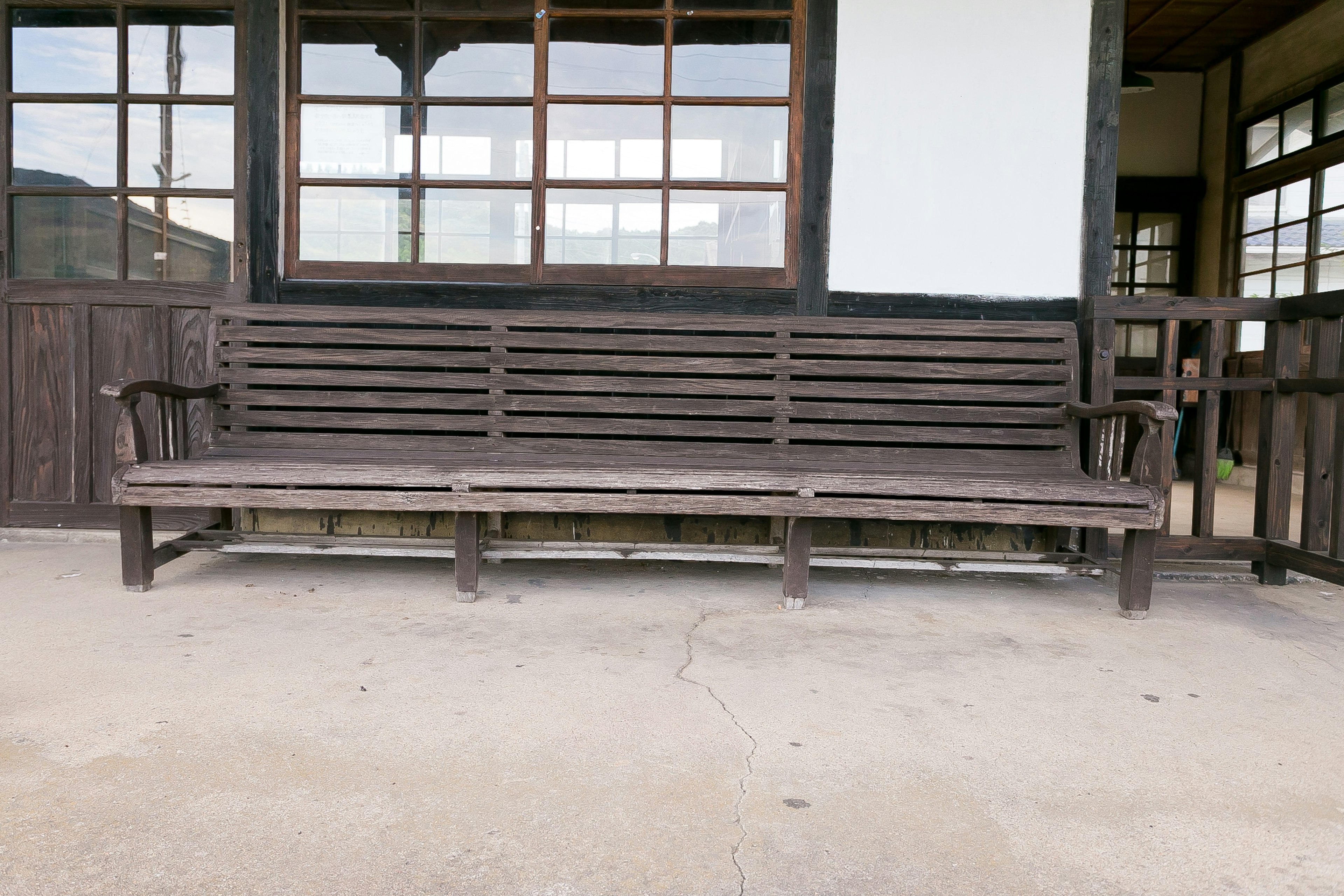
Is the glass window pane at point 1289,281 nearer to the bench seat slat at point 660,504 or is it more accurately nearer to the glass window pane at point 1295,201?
the glass window pane at point 1295,201

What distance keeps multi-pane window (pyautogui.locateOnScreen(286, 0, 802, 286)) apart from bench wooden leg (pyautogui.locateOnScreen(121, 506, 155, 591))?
48.5 inches

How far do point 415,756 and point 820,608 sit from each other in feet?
5.07

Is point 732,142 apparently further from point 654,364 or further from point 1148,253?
point 1148,253

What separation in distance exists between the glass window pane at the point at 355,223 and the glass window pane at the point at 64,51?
40.4 inches

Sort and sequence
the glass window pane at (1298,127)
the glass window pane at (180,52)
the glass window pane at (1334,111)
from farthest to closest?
the glass window pane at (1298,127), the glass window pane at (1334,111), the glass window pane at (180,52)

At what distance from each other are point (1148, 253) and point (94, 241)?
8306 mm

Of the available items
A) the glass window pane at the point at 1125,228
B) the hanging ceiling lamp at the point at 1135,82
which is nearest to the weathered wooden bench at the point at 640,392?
the hanging ceiling lamp at the point at 1135,82

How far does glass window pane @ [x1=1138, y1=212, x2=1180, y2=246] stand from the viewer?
827cm

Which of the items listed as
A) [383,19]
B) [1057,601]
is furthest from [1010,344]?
[383,19]

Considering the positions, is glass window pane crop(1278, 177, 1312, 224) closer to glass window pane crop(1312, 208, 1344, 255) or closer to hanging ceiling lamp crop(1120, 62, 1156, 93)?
glass window pane crop(1312, 208, 1344, 255)

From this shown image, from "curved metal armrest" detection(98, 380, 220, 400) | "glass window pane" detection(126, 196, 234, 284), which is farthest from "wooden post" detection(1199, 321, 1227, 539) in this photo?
"glass window pane" detection(126, 196, 234, 284)

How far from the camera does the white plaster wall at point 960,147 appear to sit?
351 centimetres

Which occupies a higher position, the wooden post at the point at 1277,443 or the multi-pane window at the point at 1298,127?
the multi-pane window at the point at 1298,127

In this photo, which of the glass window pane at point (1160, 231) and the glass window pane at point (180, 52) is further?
the glass window pane at point (1160, 231)
